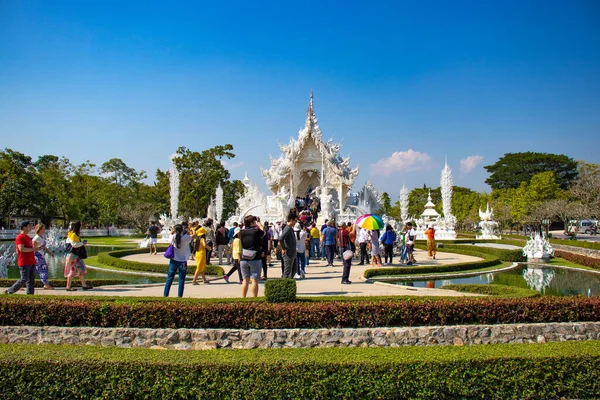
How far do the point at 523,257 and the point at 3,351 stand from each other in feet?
73.6

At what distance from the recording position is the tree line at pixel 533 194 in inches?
1809

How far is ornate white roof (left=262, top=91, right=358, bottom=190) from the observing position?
138 feet

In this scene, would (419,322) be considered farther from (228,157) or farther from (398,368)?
(228,157)

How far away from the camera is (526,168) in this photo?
268ft

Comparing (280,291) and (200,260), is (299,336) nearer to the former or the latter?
(280,291)

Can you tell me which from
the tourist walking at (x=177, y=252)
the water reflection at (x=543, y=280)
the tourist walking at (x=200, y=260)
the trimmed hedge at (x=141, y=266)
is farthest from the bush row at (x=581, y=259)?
the tourist walking at (x=177, y=252)

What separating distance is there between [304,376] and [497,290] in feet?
22.7

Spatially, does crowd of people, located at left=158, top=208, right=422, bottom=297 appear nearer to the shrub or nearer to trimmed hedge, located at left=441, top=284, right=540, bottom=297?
the shrub

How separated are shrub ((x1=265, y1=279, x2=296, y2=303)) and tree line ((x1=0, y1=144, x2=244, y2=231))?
4783cm

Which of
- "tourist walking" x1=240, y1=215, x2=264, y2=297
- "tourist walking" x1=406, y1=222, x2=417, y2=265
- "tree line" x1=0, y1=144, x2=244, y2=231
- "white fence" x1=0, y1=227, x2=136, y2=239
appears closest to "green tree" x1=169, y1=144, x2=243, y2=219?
"tree line" x1=0, y1=144, x2=244, y2=231

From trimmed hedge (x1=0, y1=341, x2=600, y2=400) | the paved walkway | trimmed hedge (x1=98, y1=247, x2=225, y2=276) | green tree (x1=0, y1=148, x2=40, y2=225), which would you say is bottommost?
trimmed hedge (x1=0, y1=341, x2=600, y2=400)

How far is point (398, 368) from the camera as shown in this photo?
274 inches

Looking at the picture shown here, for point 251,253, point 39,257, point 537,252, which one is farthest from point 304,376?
point 537,252

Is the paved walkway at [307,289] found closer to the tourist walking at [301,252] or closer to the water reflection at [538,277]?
the tourist walking at [301,252]
